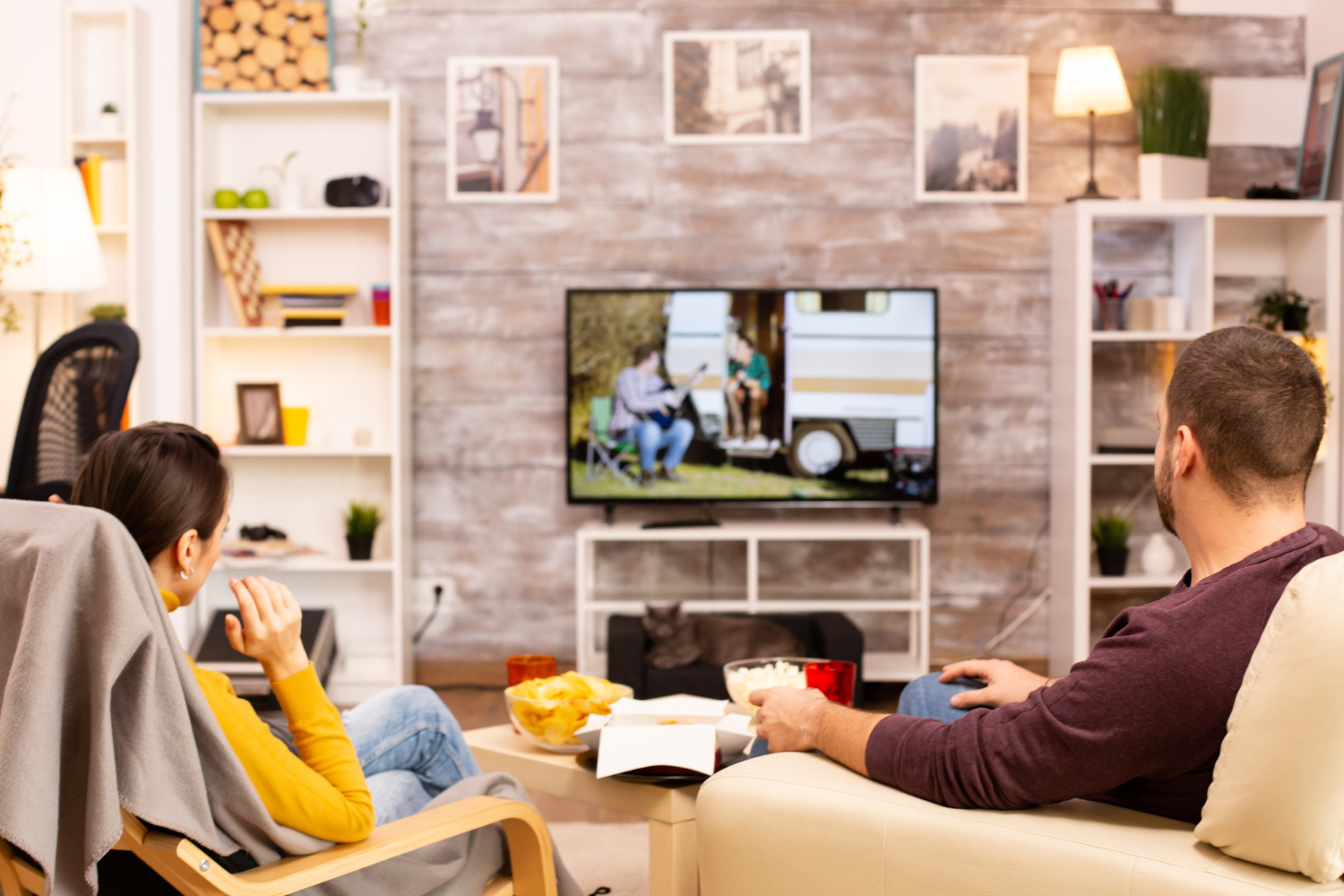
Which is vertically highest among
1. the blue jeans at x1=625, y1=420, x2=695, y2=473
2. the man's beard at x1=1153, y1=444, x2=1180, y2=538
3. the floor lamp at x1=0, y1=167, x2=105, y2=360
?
the floor lamp at x1=0, y1=167, x2=105, y2=360

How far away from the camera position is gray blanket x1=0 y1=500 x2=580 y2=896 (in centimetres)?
107

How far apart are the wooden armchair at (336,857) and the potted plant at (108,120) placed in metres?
3.22

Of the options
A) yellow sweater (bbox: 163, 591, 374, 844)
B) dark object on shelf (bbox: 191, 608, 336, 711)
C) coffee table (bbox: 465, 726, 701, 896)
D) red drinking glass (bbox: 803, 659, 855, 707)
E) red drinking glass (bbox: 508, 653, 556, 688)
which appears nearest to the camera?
yellow sweater (bbox: 163, 591, 374, 844)

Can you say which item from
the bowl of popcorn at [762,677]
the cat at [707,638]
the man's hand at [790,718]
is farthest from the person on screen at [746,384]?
the man's hand at [790,718]

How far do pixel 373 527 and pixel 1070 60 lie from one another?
9.72 feet

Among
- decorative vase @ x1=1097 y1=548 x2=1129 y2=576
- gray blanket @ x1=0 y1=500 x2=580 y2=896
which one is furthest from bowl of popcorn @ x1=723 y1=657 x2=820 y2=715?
decorative vase @ x1=1097 y1=548 x2=1129 y2=576

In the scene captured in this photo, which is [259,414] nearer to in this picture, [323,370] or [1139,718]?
[323,370]

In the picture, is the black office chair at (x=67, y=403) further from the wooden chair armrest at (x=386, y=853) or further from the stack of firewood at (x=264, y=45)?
the wooden chair armrest at (x=386, y=853)

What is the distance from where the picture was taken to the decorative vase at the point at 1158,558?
403cm

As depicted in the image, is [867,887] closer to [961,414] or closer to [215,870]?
[215,870]

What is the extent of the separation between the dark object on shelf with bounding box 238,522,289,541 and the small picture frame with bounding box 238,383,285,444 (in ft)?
1.02

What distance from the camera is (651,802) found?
162cm

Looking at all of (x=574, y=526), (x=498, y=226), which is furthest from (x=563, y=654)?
(x=498, y=226)

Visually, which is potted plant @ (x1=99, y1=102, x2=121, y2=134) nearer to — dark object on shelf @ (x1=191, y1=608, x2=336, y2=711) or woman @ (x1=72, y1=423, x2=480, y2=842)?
dark object on shelf @ (x1=191, y1=608, x2=336, y2=711)
